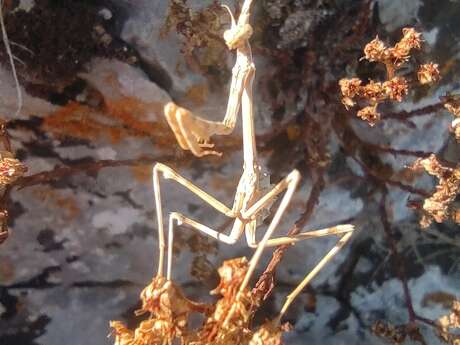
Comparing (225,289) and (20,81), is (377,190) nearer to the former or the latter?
(225,289)

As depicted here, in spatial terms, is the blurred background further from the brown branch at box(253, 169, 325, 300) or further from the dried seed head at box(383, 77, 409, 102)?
the dried seed head at box(383, 77, 409, 102)

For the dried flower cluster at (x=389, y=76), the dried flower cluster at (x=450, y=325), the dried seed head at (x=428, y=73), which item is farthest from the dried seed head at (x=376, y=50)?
the dried flower cluster at (x=450, y=325)

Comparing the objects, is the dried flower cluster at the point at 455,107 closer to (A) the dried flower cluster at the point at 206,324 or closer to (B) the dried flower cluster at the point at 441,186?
(B) the dried flower cluster at the point at 441,186

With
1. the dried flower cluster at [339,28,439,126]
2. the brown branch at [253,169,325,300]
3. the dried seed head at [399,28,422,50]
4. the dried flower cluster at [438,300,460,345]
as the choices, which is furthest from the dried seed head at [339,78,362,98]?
the dried flower cluster at [438,300,460,345]

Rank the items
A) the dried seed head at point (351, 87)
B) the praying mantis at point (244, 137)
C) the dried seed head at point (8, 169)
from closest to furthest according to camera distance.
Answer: the praying mantis at point (244, 137) < the dried seed head at point (8, 169) < the dried seed head at point (351, 87)

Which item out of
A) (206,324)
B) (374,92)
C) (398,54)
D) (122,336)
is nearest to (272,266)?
(206,324)

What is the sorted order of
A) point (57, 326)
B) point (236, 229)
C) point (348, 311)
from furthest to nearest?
point (348, 311)
point (57, 326)
point (236, 229)

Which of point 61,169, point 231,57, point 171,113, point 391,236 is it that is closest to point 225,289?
point 171,113
